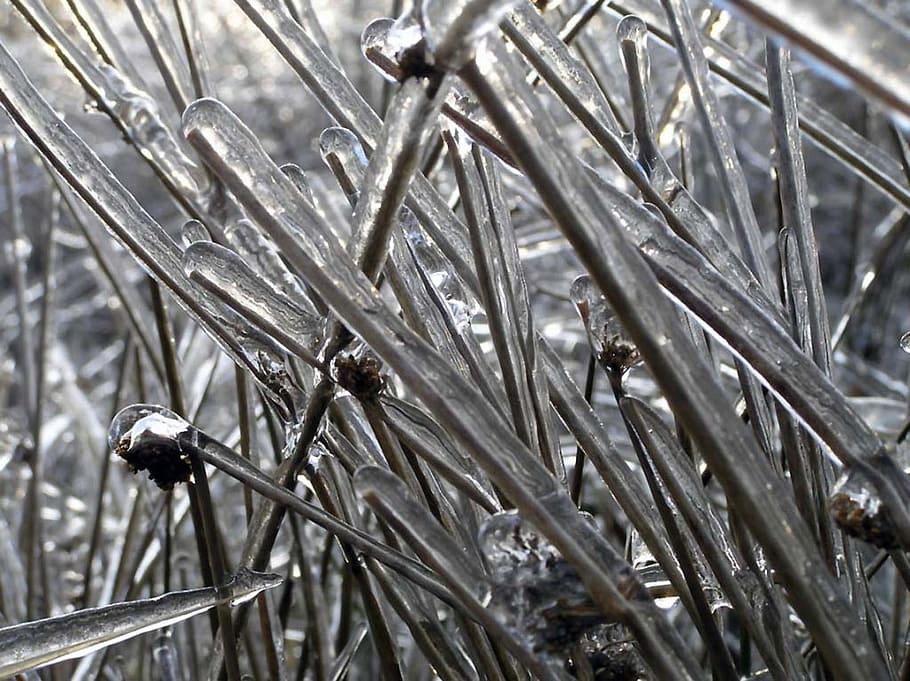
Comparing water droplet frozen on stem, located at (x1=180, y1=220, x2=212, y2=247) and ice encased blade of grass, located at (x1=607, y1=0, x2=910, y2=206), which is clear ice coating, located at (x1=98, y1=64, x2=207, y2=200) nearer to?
water droplet frozen on stem, located at (x1=180, y1=220, x2=212, y2=247)

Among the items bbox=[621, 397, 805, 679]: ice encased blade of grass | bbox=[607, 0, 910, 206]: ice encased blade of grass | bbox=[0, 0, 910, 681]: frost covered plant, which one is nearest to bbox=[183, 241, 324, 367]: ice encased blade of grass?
bbox=[0, 0, 910, 681]: frost covered plant

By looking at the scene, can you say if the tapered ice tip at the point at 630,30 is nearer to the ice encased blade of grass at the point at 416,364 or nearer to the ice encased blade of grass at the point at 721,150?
the ice encased blade of grass at the point at 721,150

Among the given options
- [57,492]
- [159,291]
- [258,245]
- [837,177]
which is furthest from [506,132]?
[837,177]

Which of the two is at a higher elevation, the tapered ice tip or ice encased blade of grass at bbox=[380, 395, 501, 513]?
the tapered ice tip

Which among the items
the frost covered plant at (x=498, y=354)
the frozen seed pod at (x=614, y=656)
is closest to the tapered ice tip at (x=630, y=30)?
the frost covered plant at (x=498, y=354)

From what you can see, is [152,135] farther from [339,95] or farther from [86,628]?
[86,628]

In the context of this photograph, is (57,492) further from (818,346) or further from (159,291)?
(818,346)
